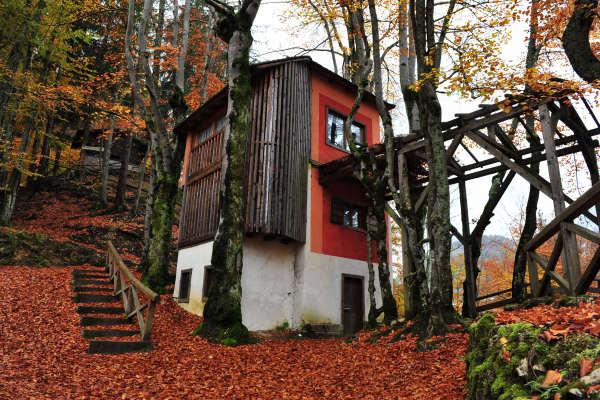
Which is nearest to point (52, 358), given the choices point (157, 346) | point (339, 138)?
point (157, 346)

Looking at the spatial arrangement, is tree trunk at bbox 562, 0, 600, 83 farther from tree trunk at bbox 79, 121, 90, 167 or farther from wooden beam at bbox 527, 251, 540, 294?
tree trunk at bbox 79, 121, 90, 167

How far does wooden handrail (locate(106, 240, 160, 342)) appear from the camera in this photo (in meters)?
7.73

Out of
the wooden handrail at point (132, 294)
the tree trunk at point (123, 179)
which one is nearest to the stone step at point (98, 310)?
the wooden handrail at point (132, 294)

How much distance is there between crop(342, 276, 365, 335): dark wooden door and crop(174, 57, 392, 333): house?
0.04m

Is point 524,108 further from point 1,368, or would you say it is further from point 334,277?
point 1,368

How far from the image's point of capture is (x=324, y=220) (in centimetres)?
1325

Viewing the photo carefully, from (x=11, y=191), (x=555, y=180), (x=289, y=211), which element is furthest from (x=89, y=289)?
(x=555, y=180)

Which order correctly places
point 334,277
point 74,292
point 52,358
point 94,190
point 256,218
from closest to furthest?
point 52,358, point 74,292, point 256,218, point 334,277, point 94,190

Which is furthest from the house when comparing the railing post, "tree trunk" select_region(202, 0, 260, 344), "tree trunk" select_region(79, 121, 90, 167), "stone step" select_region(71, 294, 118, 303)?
"tree trunk" select_region(79, 121, 90, 167)

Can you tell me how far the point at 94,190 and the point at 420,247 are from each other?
21813 mm

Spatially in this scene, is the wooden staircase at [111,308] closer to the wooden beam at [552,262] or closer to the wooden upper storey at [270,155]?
the wooden upper storey at [270,155]

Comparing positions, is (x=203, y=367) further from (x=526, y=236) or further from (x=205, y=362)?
(x=526, y=236)

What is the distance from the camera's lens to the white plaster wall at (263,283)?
11.5 meters

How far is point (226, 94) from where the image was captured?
12922mm
